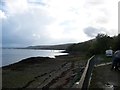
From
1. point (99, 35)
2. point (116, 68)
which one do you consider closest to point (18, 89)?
point (116, 68)

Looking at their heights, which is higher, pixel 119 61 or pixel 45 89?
pixel 119 61

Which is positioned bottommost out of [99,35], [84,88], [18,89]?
[18,89]

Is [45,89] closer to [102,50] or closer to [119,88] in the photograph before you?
[119,88]

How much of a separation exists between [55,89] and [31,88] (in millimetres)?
4969

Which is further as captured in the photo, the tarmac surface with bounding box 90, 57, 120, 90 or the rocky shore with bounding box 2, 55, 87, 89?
the rocky shore with bounding box 2, 55, 87, 89

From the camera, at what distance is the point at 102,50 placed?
228 feet

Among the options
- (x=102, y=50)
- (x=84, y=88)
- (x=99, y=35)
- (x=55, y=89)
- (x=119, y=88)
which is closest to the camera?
(x=84, y=88)

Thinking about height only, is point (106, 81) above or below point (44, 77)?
above

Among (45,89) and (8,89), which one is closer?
(45,89)

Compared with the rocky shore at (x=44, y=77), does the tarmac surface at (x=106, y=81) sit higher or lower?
higher

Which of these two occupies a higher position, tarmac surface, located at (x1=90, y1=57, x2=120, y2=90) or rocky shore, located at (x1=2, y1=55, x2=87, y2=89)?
tarmac surface, located at (x1=90, y1=57, x2=120, y2=90)

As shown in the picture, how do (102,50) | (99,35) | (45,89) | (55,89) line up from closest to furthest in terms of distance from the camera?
(55,89) < (45,89) < (102,50) < (99,35)

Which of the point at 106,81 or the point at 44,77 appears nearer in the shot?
the point at 106,81

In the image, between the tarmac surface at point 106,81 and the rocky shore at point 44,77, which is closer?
the tarmac surface at point 106,81
